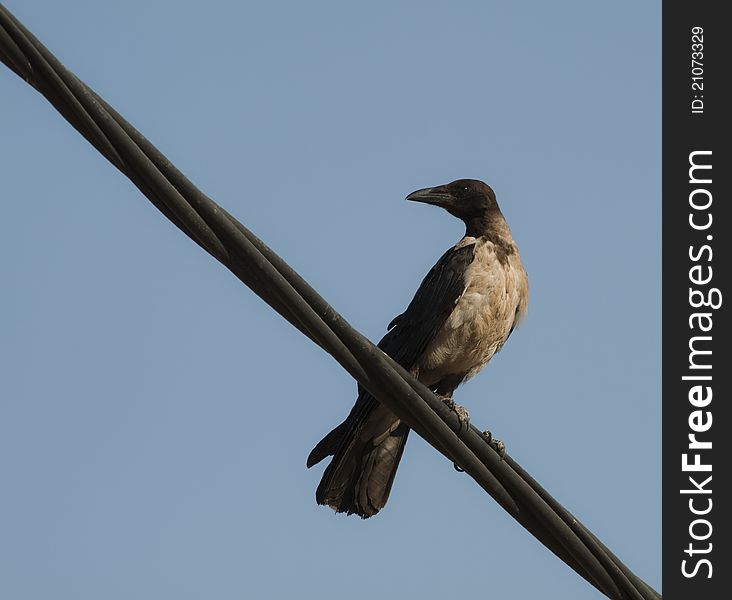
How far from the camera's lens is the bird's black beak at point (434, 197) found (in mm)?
8422

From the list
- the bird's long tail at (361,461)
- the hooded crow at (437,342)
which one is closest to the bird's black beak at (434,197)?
the hooded crow at (437,342)

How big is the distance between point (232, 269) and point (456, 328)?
357 cm

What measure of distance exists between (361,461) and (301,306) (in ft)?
10.2

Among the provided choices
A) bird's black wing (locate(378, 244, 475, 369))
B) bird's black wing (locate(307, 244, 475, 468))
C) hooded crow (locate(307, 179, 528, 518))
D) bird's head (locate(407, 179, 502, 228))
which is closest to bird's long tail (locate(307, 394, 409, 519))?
hooded crow (locate(307, 179, 528, 518))

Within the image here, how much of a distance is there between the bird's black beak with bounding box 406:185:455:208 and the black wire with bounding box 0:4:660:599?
4.10m

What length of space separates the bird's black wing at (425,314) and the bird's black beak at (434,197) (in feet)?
2.99

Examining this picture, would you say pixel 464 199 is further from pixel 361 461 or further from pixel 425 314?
pixel 361 461

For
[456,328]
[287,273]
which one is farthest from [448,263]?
[287,273]

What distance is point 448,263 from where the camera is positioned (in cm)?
760

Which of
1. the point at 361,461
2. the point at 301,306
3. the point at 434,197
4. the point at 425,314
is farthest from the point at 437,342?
the point at 301,306

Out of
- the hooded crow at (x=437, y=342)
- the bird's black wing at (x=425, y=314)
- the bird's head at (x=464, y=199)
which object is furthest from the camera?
the bird's head at (x=464, y=199)

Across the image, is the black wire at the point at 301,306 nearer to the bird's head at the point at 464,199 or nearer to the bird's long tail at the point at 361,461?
the bird's long tail at the point at 361,461

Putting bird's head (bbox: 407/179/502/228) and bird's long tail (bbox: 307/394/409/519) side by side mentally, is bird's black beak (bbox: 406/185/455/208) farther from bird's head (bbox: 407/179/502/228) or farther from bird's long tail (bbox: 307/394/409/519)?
bird's long tail (bbox: 307/394/409/519)
